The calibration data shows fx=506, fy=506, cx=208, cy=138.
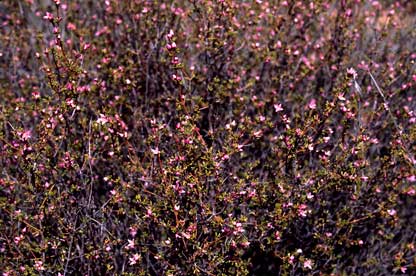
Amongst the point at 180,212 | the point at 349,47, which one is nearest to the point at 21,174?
the point at 180,212

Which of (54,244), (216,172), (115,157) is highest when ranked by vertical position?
(216,172)

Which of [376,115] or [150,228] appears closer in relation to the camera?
Result: [150,228]

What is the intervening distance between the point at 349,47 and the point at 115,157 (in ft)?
7.72

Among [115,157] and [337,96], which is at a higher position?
[337,96]

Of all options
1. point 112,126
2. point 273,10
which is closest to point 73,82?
point 112,126

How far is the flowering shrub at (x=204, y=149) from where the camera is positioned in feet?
11.0

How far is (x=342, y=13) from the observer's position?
16.1 feet

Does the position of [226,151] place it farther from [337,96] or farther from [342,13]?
[342,13]

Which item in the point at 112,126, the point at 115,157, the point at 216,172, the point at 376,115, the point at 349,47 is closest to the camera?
the point at 216,172

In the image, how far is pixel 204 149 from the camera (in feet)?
11.8

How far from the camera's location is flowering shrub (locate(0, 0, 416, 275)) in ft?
11.0

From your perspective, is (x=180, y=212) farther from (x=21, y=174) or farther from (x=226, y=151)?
(x=21, y=174)

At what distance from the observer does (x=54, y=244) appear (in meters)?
3.36

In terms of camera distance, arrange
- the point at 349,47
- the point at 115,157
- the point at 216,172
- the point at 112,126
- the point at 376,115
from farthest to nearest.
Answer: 1. the point at 349,47
2. the point at 376,115
3. the point at 115,157
4. the point at 112,126
5. the point at 216,172
